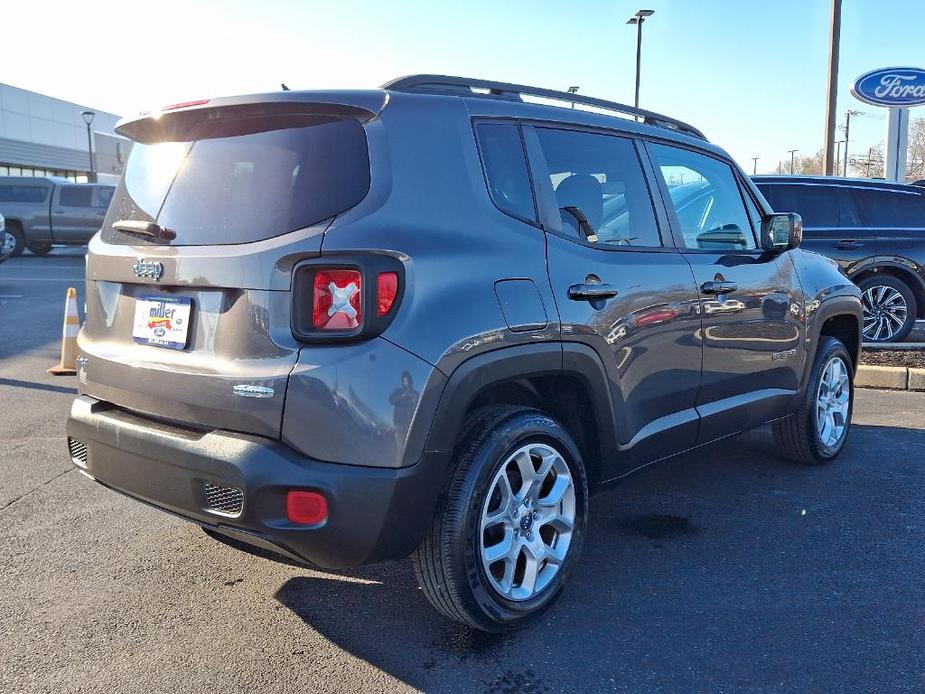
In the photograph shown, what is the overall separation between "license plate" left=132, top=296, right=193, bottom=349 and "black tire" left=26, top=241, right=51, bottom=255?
21.6m

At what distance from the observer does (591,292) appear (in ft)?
10.3

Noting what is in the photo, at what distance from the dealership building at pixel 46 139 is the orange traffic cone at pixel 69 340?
42.5 m

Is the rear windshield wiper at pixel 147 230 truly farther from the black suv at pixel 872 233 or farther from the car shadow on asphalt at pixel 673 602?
the black suv at pixel 872 233

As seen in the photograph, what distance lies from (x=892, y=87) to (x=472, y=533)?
15602 mm

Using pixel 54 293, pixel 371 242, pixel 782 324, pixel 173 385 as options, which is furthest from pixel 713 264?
pixel 54 293

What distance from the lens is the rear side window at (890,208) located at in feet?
28.9

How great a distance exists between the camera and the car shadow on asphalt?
2750 mm

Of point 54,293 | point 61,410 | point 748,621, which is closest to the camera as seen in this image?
point 748,621

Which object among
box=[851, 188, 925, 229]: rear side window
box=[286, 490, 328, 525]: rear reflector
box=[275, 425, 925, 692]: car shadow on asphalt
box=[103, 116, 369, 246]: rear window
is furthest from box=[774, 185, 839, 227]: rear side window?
box=[286, 490, 328, 525]: rear reflector

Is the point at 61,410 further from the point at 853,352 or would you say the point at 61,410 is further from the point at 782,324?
the point at 853,352

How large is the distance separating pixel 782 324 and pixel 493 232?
2.22 metres

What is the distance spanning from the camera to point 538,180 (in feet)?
10.3

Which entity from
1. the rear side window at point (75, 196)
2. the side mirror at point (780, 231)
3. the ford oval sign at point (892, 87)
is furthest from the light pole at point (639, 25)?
the side mirror at point (780, 231)

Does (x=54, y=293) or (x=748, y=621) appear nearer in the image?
(x=748, y=621)
